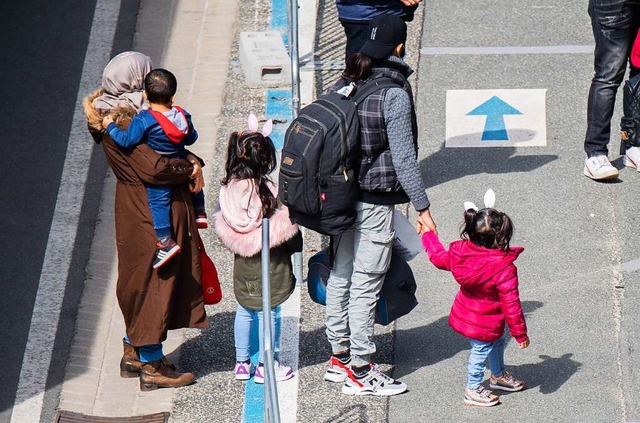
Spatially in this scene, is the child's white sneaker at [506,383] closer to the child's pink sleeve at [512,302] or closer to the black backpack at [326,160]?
the child's pink sleeve at [512,302]

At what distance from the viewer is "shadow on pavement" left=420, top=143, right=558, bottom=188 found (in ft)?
28.0

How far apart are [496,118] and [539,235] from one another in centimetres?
154

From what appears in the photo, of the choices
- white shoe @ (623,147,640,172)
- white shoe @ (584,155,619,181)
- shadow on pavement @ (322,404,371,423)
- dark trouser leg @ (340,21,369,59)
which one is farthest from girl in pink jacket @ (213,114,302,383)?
white shoe @ (623,147,640,172)

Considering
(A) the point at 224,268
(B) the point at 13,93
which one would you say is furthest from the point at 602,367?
(B) the point at 13,93

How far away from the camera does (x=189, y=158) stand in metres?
6.50

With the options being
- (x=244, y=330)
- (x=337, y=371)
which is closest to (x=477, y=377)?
(x=337, y=371)

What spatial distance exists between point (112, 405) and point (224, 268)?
1.30 meters

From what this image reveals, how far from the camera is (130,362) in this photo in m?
6.98

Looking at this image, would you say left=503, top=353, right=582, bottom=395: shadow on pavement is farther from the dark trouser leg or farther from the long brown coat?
the dark trouser leg

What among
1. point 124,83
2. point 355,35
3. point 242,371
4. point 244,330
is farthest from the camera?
point 355,35

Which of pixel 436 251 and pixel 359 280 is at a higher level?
pixel 436 251

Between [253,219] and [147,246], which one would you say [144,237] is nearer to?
[147,246]

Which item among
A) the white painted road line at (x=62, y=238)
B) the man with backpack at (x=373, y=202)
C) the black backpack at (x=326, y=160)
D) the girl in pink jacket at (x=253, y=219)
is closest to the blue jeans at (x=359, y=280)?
the man with backpack at (x=373, y=202)

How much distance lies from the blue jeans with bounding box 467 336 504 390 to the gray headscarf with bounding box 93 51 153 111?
217 cm
